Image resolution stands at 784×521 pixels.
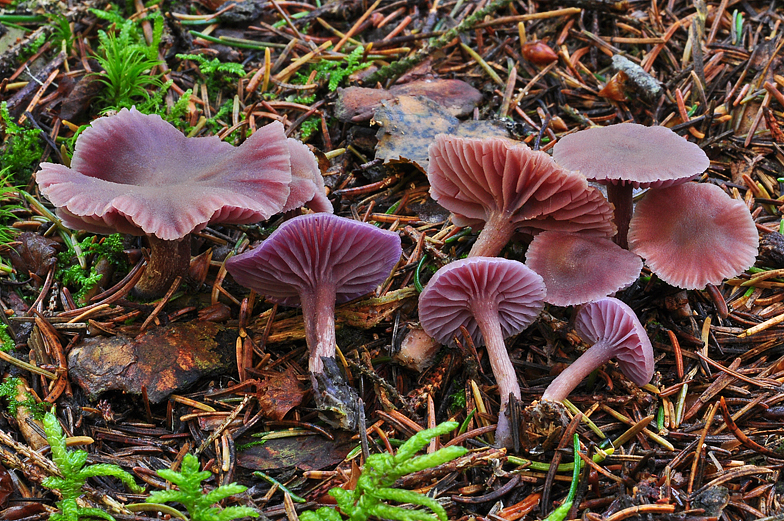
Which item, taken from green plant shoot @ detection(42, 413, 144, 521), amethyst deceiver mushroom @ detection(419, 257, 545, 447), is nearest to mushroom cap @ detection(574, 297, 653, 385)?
amethyst deceiver mushroom @ detection(419, 257, 545, 447)

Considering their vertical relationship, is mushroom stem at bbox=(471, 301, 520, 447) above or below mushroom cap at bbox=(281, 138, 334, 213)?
below

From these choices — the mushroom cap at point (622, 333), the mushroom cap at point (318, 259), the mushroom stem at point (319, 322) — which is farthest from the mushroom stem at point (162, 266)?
the mushroom cap at point (622, 333)

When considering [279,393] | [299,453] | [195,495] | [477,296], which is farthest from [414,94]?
[195,495]

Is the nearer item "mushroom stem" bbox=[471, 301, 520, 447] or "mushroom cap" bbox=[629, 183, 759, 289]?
"mushroom stem" bbox=[471, 301, 520, 447]

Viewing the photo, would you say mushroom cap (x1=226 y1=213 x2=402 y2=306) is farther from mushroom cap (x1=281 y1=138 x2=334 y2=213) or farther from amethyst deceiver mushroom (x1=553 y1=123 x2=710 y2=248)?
amethyst deceiver mushroom (x1=553 y1=123 x2=710 y2=248)

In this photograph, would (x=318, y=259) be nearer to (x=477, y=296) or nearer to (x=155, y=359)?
(x=477, y=296)

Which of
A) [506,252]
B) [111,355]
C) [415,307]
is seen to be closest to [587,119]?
[506,252]

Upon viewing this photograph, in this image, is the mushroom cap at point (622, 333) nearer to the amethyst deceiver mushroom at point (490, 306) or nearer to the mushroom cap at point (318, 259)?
the amethyst deceiver mushroom at point (490, 306)
